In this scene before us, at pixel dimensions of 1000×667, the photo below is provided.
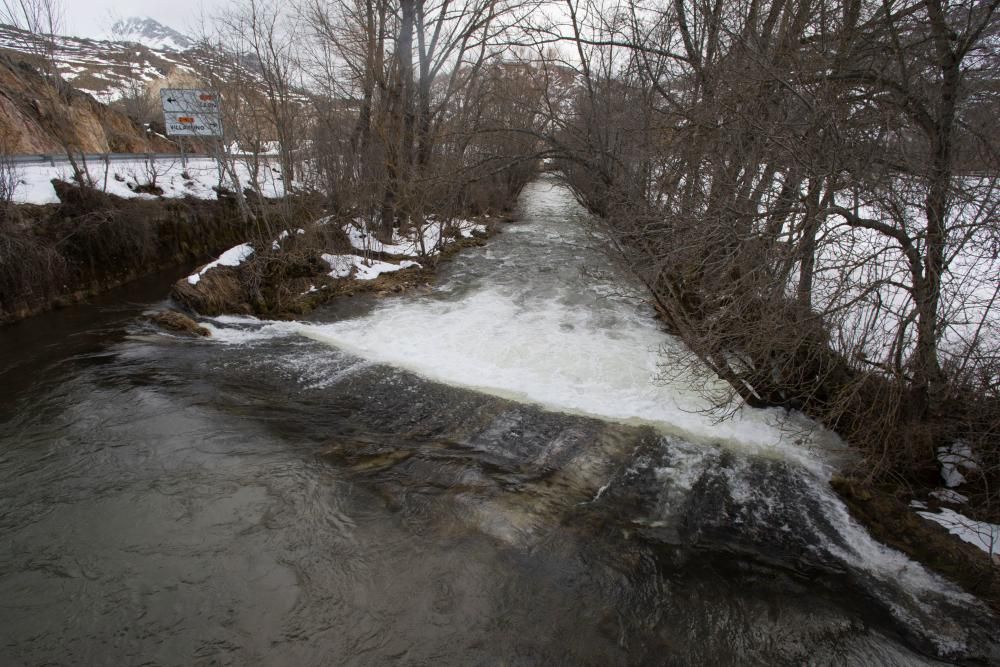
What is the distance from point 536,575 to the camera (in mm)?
4379

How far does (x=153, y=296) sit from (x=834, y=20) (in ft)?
43.2

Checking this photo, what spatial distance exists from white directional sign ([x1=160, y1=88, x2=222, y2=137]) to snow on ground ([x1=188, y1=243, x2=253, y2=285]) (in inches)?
158

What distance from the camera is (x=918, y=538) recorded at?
15.6ft

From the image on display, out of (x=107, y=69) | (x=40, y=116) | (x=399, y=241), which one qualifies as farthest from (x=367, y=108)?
(x=107, y=69)

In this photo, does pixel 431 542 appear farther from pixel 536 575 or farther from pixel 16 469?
pixel 16 469

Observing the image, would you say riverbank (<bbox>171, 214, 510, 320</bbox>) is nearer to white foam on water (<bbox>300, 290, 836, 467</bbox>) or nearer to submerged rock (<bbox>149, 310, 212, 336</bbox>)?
submerged rock (<bbox>149, 310, 212, 336</bbox>)

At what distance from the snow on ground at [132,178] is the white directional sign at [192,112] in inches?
49.8

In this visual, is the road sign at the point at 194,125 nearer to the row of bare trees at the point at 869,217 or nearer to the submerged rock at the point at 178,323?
the submerged rock at the point at 178,323

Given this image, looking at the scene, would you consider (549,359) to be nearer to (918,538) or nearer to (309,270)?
(918,538)

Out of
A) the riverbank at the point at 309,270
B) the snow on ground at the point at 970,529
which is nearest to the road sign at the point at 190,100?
the riverbank at the point at 309,270

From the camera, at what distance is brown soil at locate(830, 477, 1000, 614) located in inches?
170

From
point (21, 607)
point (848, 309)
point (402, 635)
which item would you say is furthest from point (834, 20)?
point (21, 607)

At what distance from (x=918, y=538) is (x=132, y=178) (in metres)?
18.2

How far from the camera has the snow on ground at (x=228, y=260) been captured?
10578mm
